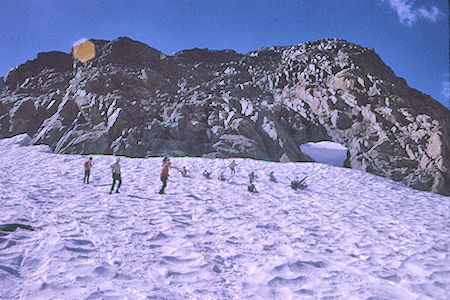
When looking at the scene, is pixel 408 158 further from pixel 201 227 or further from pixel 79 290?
pixel 79 290

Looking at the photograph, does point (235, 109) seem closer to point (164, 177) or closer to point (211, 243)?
point (164, 177)

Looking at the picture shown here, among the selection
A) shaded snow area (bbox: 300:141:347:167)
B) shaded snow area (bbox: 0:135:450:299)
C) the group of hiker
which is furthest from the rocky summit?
shaded snow area (bbox: 0:135:450:299)

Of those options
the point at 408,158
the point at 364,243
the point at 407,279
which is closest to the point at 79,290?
the point at 407,279

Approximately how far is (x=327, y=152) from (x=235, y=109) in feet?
43.8

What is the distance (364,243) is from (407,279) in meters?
1.98

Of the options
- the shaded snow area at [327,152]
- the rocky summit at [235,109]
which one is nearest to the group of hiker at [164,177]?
the rocky summit at [235,109]

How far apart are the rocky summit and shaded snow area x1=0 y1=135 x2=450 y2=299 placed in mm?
13717

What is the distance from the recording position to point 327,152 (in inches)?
1101

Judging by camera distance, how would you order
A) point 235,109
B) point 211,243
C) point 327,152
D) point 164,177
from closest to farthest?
point 211,243 → point 164,177 → point 327,152 → point 235,109

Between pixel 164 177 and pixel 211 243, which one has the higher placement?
pixel 164 177

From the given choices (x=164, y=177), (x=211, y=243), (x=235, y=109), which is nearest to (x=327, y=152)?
(x=235, y=109)

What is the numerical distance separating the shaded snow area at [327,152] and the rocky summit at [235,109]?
956 mm

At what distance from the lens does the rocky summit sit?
26219mm

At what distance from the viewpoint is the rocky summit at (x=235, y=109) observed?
26.2 m
